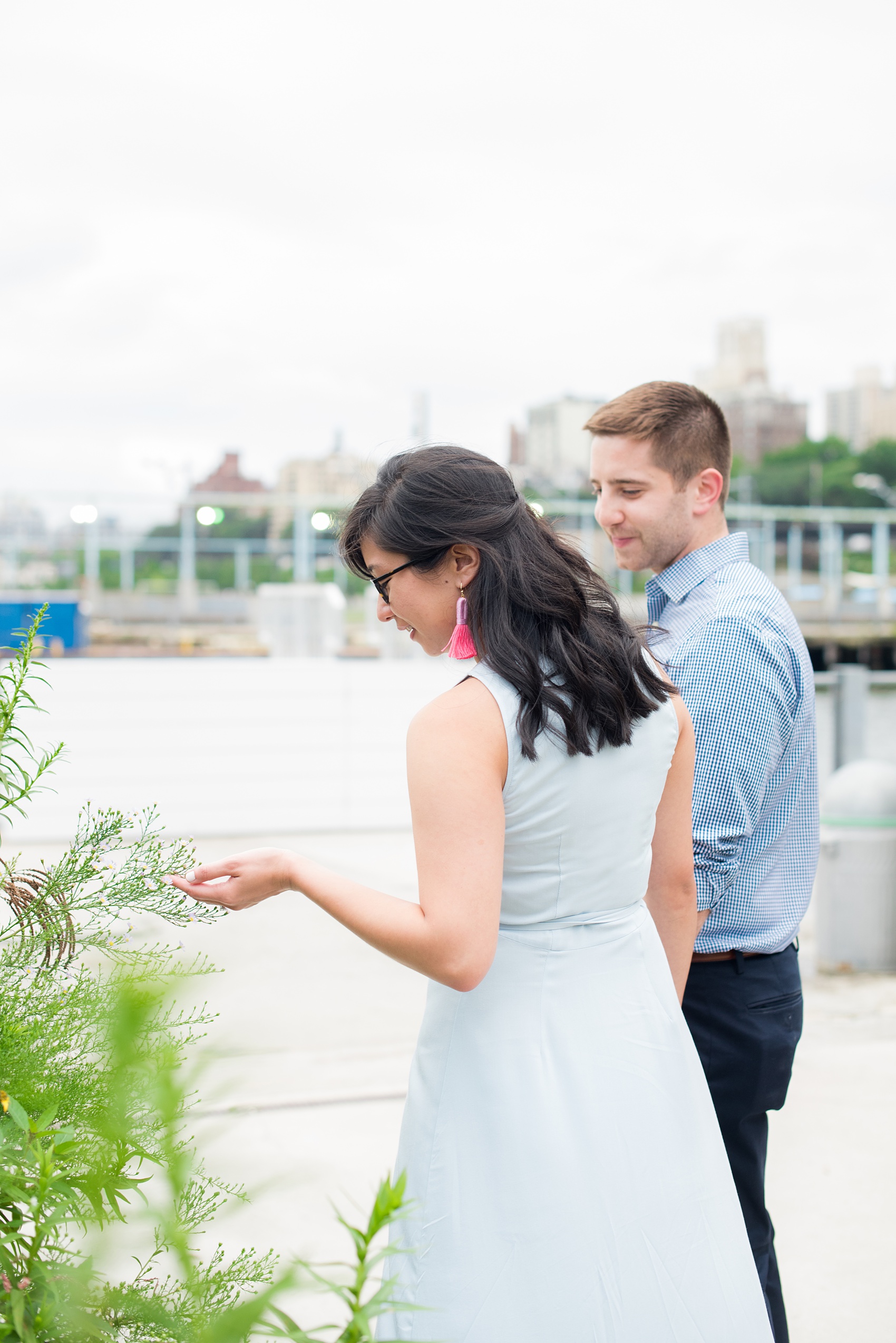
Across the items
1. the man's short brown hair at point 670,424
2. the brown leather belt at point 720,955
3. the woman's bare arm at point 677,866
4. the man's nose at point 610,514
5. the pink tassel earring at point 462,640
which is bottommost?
the brown leather belt at point 720,955

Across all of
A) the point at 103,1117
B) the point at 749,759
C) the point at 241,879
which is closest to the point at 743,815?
the point at 749,759

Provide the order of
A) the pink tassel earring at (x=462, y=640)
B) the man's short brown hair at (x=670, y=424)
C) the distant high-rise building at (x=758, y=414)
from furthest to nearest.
Result: the distant high-rise building at (x=758, y=414), the man's short brown hair at (x=670, y=424), the pink tassel earring at (x=462, y=640)

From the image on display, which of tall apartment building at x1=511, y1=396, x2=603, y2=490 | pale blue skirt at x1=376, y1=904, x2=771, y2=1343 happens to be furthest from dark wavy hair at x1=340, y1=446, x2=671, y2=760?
tall apartment building at x1=511, y1=396, x2=603, y2=490

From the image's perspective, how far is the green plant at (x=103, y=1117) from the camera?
58cm

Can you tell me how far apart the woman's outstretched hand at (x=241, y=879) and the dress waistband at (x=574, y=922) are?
0.78ft

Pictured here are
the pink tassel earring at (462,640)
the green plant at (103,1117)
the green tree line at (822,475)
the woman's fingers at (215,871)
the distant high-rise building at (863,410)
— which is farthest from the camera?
the distant high-rise building at (863,410)

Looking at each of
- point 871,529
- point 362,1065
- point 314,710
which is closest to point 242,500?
point 314,710

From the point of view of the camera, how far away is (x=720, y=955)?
1739 millimetres

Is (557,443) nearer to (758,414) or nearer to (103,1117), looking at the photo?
(758,414)

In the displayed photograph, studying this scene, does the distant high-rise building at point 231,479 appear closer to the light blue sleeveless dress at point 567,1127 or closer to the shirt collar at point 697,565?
the shirt collar at point 697,565

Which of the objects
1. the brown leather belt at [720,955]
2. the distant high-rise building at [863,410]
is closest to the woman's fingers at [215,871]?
the brown leather belt at [720,955]

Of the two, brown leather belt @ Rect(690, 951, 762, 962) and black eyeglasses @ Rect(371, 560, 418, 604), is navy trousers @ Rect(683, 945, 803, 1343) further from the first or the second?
black eyeglasses @ Rect(371, 560, 418, 604)

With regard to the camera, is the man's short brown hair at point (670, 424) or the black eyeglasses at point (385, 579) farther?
the man's short brown hair at point (670, 424)

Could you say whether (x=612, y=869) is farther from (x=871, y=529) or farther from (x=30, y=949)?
(x=871, y=529)
